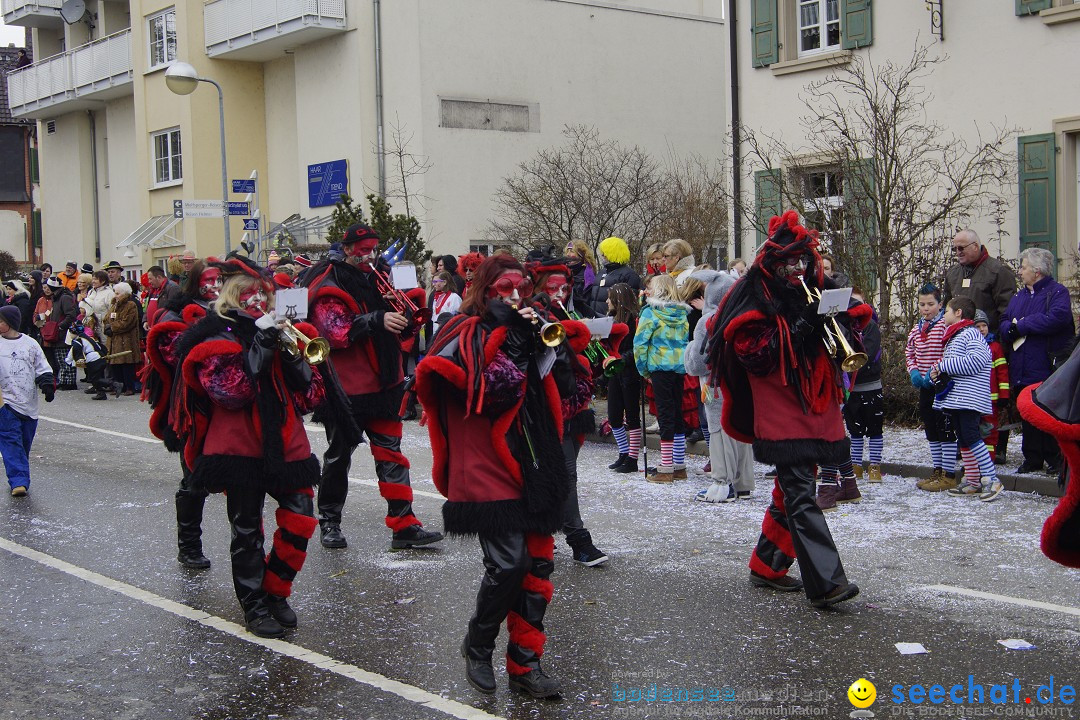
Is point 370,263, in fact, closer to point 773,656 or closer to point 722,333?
point 722,333

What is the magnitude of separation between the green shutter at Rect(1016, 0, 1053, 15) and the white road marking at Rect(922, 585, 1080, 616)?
35.5 ft

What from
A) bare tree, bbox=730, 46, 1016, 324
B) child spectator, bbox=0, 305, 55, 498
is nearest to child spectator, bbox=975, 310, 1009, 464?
bare tree, bbox=730, 46, 1016, 324

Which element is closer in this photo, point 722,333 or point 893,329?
point 722,333

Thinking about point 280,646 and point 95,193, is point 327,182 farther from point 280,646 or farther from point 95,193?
point 280,646

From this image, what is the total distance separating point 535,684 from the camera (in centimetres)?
502

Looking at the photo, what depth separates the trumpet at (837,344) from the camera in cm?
632

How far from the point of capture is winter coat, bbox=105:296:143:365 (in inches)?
719

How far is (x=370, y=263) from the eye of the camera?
7.77 meters

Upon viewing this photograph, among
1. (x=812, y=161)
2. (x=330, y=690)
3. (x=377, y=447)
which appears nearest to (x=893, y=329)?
(x=812, y=161)

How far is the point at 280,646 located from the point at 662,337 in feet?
17.0

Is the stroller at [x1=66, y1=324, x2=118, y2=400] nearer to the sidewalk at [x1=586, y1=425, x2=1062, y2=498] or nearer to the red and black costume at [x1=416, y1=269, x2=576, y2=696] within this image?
the sidewalk at [x1=586, y1=425, x2=1062, y2=498]

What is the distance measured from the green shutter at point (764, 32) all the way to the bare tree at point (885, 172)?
2.93ft

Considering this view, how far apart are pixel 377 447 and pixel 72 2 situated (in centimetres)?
3080

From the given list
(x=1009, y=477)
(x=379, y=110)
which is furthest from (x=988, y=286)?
(x=379, y=110)
